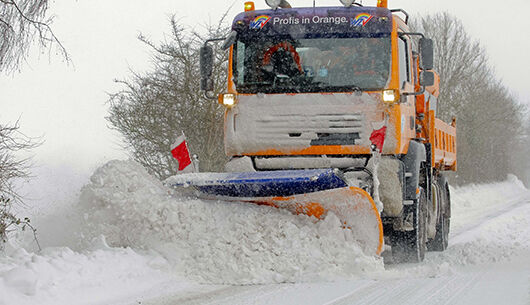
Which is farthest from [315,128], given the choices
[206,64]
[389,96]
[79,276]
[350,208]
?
[79,276]

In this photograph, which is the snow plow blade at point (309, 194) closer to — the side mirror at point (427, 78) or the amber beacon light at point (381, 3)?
the side mirror at point (427, 78)

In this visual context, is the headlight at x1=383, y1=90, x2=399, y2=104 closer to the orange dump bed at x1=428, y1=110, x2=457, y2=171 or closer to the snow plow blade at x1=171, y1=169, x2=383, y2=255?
the snow plow blade at x1=171, y1=169, x2=383, y2=255

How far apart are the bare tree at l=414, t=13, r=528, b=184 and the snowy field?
26213 mm

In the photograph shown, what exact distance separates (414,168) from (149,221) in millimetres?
3179

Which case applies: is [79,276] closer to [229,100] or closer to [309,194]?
[309,194]

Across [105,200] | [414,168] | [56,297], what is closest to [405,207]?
[414,168]

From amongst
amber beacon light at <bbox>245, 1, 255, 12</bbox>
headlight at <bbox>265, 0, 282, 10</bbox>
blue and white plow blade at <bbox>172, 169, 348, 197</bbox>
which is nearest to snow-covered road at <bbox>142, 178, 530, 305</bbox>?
blue and white plow blade at <bbox>172, 169, 348, 197</bbox>

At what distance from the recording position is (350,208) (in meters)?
6.60

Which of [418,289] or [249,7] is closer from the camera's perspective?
[418,289]

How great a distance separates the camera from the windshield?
7.42 m

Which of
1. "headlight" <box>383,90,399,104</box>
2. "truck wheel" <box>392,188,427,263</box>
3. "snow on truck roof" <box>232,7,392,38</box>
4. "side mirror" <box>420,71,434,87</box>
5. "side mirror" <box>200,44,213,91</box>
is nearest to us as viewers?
"headlight" <box>383,90,399,104</box>

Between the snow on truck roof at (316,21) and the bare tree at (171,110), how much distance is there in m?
5.54

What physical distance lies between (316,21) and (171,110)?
641cm

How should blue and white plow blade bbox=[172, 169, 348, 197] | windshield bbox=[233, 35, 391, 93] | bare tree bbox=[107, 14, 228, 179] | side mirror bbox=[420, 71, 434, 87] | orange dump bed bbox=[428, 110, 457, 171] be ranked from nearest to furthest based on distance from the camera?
blue and white plow blade bbox=[172, 169, 348, 197], windshield bbox=[233, 35, 391, 93], side mirror bbox=[420, 71, 434, 87], orange dump bed bbox=[428, 110, 457, 171], bare tree bbox=[107, 14, 228, 179]
